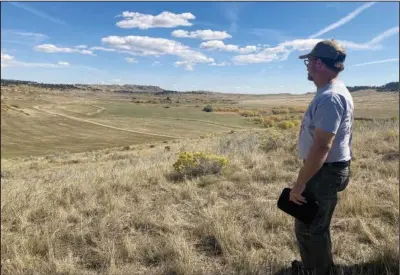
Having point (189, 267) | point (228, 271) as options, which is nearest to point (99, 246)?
point (189, 267)

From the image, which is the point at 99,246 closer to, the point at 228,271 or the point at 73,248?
the point at 73,248

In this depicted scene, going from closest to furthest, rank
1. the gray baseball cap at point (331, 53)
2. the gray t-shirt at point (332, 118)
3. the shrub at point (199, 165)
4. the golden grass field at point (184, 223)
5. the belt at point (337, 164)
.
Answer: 1. the gray t-shirt at point (332, 118)
2. the gray baseball cap at point (331, 53)
3. the belt at point (337, 164)
4. the golden grass field at point (184, 223)
5. the shrub at point (199, 165)

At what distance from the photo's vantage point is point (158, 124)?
61844 millimetres

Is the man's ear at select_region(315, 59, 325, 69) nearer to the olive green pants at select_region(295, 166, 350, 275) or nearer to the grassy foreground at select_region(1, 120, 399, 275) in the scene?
the olive green pants at select_region(295, 166, 350, 275)

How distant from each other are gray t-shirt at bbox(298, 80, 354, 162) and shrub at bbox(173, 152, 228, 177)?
4.75 m

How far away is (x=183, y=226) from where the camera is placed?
4844 millimetres

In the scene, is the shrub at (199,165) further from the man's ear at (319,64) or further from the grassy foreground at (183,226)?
the man's ear at (319,64)

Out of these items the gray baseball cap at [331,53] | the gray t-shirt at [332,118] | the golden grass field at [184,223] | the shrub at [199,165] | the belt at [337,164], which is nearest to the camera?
the gray t-shirt at [332,118]

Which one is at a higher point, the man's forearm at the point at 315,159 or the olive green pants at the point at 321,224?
the man's forearm at the point at 315,159

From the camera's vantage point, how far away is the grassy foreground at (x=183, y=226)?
377 cm

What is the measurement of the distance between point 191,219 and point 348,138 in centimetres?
266

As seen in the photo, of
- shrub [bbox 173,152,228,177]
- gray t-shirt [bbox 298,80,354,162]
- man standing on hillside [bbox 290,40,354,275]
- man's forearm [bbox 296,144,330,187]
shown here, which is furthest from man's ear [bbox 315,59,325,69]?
shrub [bbox 173,152,228,177]

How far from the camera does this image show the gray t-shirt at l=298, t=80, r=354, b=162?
9.21ft

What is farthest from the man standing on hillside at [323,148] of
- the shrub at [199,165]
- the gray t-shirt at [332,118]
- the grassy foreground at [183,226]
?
the shrub at [199,165]
